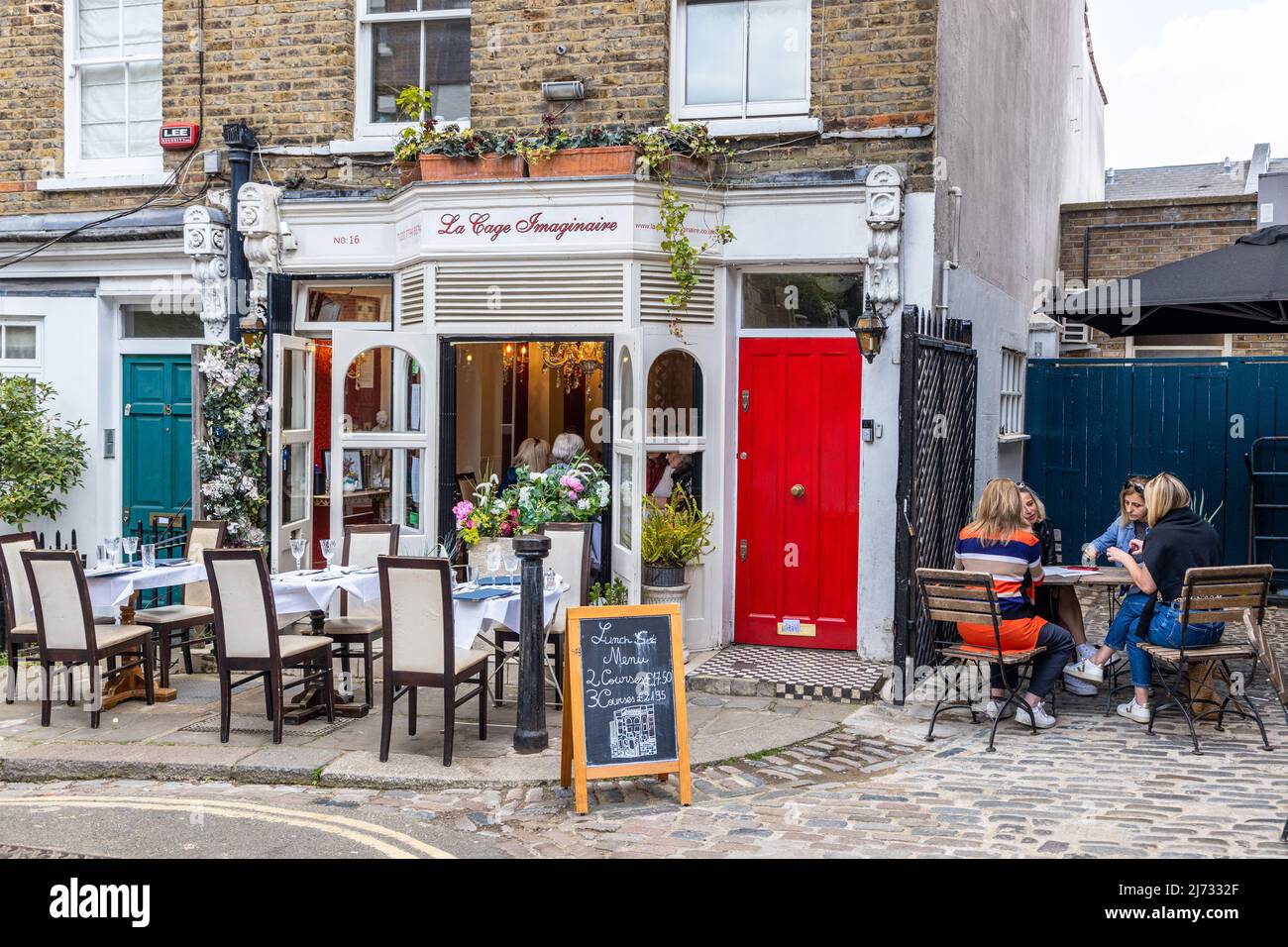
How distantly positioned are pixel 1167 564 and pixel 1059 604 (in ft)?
4.40

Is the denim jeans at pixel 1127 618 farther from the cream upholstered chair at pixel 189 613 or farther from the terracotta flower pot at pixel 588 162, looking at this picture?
the cream upholstered chair at pixel 189 613

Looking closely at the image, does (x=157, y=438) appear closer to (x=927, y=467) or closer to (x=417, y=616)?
(x=417, y=616)

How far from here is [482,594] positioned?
24.0 ft

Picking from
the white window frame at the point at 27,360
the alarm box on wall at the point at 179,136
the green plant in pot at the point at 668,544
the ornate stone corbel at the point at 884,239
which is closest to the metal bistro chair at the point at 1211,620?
the ornate stone corbel at the point at 884,239

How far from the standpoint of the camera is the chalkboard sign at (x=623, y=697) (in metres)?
6.26

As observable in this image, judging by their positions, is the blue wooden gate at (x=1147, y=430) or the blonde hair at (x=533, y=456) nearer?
the blonde hair at (x=533, y=456)

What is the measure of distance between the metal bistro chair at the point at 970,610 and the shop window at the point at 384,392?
4.45 m

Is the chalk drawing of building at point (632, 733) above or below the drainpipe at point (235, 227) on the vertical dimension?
below

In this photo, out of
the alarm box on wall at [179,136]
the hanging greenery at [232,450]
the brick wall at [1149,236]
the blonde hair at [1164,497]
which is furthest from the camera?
the brick wall at [1149,236]

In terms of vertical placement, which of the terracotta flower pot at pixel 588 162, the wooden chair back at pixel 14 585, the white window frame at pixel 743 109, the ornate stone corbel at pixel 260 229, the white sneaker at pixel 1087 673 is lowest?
the white sneaker at pixel 1087 673

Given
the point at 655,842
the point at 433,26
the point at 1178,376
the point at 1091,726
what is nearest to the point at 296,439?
the point at 433,26

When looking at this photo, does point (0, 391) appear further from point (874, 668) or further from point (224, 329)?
point (874, 668)

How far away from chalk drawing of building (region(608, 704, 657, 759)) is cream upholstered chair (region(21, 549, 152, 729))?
3.60 m

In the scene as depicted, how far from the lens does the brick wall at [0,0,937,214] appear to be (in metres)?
9.20
